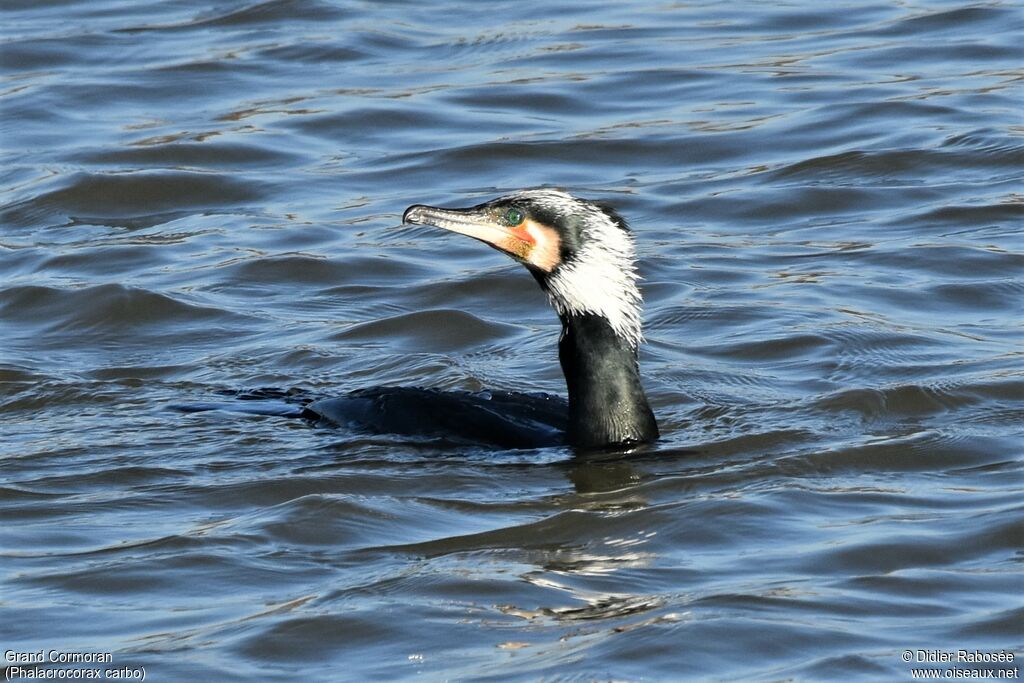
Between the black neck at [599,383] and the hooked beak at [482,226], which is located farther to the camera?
the black neck at [599,383]

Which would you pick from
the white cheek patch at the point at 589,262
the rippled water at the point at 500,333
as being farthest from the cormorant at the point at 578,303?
the rippled water at the point at 500,333

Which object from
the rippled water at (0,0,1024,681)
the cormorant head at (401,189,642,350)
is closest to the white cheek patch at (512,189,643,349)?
the cormorant head at (401,189,642,350)

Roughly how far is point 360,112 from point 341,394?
5.88 metres

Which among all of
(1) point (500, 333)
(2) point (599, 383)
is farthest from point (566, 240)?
(1) point (500, 333)

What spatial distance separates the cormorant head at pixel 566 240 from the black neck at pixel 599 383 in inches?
2.7

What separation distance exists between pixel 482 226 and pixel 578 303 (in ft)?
1.57

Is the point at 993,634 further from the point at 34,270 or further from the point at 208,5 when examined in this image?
the point at 208,5

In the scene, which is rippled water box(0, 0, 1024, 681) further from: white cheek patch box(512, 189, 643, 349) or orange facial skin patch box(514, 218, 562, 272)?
orange facial skin patch box(514, 218, 562, 272)

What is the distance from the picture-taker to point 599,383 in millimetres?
7652

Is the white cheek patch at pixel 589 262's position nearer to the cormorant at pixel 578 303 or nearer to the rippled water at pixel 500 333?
the cormorant at pixel 578 303

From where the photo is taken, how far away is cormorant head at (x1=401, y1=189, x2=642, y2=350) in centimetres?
747

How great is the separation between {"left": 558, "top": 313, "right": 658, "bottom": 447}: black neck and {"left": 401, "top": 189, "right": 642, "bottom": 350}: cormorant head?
68mm

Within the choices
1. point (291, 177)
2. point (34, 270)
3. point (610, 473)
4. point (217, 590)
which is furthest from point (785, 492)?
point (291, 177)

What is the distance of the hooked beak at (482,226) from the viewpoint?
7.50m
